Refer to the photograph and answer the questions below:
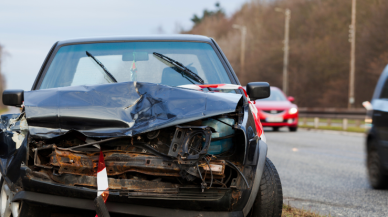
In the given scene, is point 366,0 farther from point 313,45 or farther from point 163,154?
point 163,154

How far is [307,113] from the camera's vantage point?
36031 mm

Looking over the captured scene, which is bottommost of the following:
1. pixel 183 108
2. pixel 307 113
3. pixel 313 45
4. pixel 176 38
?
pixel 307 113

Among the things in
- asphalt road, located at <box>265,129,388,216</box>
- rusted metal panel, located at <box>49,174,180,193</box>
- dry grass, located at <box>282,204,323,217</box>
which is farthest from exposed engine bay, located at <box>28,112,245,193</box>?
asphalt road, located at <box>265,129,388,216</box>

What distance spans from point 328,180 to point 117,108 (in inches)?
219

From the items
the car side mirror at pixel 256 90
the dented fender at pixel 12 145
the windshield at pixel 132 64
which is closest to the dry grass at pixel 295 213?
the car side mirror at pixel 256 90

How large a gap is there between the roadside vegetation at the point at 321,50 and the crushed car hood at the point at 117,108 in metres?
33.5

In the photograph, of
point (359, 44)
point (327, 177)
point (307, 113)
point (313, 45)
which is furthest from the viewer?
point (313, 45)

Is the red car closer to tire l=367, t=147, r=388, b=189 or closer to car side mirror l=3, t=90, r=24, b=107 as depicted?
tire l=367, t=147, r=388, b=189

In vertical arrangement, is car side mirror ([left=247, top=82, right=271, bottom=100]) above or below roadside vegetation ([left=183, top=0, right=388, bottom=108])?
above

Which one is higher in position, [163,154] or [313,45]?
[163,154]

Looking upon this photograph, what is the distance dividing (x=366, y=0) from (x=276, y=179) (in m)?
39.6

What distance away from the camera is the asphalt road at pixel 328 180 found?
580 cm

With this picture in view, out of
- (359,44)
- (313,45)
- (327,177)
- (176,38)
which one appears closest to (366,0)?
(359,44)

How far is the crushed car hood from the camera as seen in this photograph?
3.21m
